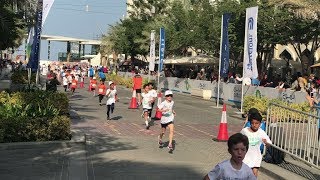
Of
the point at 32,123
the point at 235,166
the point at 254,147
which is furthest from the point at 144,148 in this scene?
the point at 235,166

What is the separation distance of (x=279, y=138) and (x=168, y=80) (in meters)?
27.8

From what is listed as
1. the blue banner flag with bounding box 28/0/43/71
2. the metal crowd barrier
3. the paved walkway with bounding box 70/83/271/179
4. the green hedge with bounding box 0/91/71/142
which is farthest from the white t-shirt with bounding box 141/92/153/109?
the metal crowd barrier

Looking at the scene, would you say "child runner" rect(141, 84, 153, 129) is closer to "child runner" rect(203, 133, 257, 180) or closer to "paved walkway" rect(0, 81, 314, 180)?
"paved walkway" rect(0, 81, 314, 180)

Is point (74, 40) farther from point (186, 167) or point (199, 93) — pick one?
Answer: point (186, 167)

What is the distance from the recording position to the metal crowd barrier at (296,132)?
902 centimetres

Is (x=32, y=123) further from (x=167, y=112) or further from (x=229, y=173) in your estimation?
(x=229, y=173)

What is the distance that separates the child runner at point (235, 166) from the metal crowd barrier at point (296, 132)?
13.3ft

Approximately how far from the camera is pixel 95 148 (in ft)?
37.7

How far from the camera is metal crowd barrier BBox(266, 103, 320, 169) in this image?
29.6ft

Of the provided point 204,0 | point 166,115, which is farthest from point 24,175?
point 204,0

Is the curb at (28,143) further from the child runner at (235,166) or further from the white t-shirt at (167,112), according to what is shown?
the child runner at (235,166)

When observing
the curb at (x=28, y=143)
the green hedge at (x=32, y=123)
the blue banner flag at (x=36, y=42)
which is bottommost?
the curb at (x=28, y=143)

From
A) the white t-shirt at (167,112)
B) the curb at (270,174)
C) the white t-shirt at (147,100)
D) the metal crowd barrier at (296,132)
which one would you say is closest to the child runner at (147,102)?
the white t-shirt at (147,100)

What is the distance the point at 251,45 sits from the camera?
19656mm
